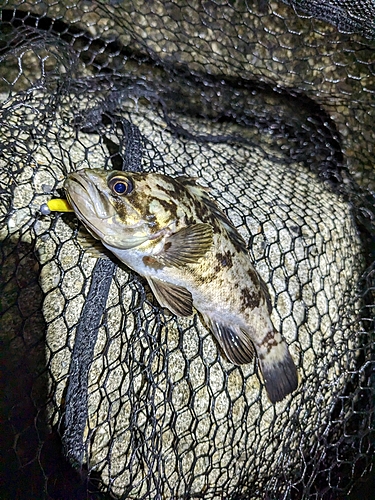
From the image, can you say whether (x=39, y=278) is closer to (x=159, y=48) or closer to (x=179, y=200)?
(x=179, y=200)

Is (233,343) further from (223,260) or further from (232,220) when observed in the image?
(232,220)

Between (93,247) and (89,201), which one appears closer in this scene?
(89,201)

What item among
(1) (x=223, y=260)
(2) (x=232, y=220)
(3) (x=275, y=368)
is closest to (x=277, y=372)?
(3) (x=275, y=368)

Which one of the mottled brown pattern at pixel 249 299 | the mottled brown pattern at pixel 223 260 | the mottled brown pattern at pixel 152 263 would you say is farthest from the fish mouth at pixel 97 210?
the mottled brown pattern at pixel 249 299

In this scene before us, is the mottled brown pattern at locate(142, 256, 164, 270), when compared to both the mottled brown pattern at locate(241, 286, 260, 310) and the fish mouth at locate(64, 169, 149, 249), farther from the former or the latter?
the mottled brown pattern at locate(241, 286, 260, 310)

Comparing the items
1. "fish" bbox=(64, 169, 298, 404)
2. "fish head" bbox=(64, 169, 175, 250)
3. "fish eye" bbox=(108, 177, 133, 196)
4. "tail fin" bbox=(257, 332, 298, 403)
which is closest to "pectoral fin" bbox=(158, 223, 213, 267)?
"fish" bbox=(64, 169, 298, 404)

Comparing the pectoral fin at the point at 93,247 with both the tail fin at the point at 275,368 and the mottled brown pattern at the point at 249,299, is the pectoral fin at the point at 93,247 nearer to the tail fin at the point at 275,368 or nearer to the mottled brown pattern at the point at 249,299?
the mottled brown pattern at the point at 249,299
